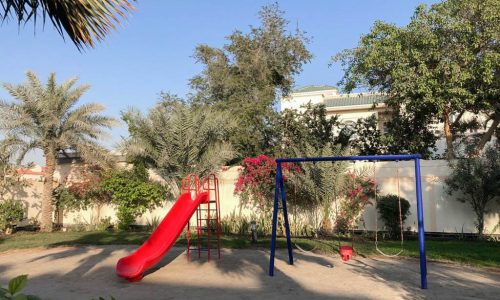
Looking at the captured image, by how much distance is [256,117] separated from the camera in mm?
18281

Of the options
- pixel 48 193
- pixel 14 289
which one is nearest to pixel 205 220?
pixel 48 193

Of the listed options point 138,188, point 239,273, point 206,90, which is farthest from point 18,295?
point 206,90

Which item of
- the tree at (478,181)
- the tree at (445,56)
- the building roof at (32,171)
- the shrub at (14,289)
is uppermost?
the tree at (445,56)

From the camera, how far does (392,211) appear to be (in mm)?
12602

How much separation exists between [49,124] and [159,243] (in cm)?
1003

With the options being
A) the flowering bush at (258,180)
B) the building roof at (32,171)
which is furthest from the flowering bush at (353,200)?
the building roof at (32,171)

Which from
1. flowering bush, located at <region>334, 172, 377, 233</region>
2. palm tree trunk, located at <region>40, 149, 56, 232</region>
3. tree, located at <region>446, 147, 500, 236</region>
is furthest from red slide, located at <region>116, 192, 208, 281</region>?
palm tree trunk, located at <region>40, 149, 56, 232</region>

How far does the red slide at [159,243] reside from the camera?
24.0 feet

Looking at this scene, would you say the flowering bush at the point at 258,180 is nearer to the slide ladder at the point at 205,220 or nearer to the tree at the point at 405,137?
the slide ladder at the point at 205,220

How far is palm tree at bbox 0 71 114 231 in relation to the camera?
15773 millimetres

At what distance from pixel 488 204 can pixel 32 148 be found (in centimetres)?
1625

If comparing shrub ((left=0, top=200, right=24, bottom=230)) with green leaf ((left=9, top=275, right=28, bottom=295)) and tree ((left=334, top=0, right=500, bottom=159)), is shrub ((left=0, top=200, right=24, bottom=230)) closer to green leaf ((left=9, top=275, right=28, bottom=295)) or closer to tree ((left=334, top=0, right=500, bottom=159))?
tree ((left=334, top=0, right=500, bottom=159))

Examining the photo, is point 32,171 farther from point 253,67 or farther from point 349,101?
point 349,101

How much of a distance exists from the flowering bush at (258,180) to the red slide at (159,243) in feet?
16.9
